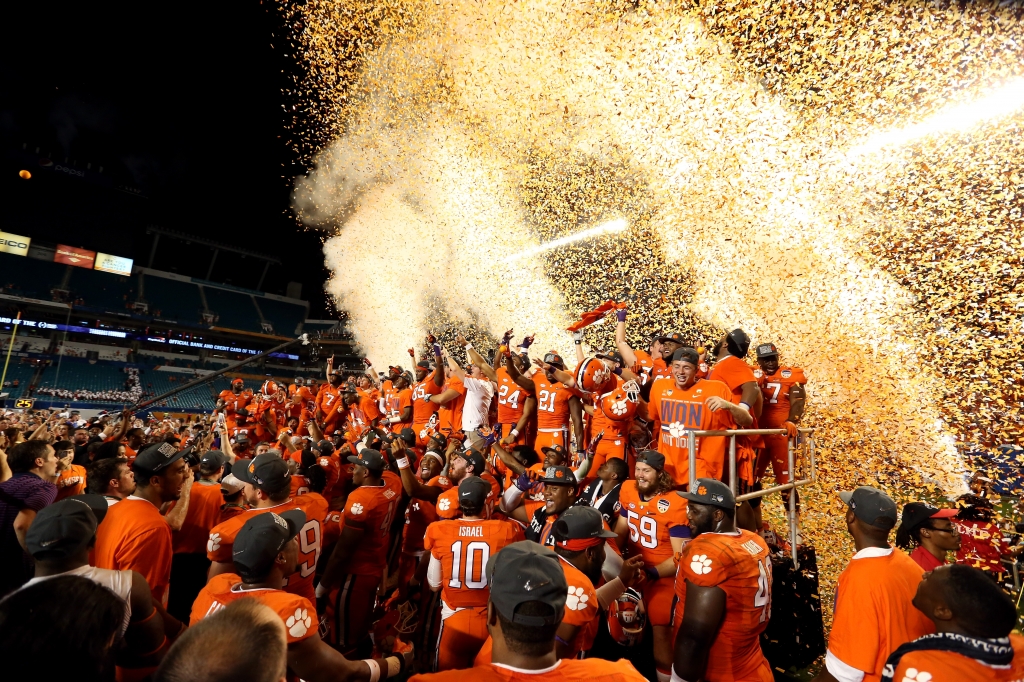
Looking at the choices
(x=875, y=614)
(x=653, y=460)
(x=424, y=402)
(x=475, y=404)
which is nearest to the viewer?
(x=875, y=614)

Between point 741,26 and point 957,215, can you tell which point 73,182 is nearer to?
point 741,26

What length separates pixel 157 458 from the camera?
134 inches

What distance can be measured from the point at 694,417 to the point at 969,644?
123 inches

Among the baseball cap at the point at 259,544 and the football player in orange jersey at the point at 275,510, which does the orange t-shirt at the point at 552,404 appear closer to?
the football player in orange jersey at the point at 275,510

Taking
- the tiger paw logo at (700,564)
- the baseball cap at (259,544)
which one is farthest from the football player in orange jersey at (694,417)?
the baseball cap at (259,544)

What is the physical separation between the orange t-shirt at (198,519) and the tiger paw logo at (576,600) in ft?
10.6

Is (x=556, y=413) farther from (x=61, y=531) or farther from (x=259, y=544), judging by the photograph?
(x=61, y=531)

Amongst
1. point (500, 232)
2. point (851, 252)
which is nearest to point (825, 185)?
point (851, 252)

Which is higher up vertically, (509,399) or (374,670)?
(509,399)

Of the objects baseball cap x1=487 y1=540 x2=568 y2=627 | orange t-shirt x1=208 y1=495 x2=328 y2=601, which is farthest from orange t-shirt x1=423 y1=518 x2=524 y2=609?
baseball cap x1=487 y1=540 x2=568 y2=627

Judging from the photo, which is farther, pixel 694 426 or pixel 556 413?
pixel 556 413

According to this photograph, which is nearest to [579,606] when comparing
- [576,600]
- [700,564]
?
[576,600]

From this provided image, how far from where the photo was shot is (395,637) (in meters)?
5.35

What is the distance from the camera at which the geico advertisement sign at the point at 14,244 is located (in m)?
35.2
